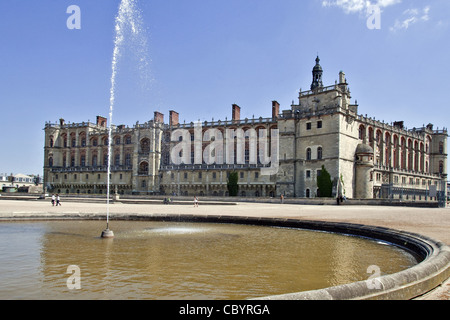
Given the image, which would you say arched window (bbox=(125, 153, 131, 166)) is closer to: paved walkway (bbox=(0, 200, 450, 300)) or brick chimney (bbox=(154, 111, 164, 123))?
brick chimney (bbox=(154, 111, 164, 123))

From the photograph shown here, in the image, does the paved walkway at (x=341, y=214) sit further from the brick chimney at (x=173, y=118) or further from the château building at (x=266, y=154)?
the brick chimney at (x=173, y=118)

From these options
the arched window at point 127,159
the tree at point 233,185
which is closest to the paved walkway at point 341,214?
the tree at point 233,185

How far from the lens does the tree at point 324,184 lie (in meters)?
47.7

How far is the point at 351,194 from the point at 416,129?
32791mm

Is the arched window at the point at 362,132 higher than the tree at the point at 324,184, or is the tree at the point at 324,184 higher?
the arched window at the point at 362,132

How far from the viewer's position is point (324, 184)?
48.0 metres

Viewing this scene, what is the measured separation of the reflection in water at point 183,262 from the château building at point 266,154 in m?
27.6

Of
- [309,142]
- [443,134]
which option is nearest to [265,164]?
[309,142]

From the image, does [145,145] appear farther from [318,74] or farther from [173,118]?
[318,74]

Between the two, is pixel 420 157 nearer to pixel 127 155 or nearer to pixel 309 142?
pixel 309 142

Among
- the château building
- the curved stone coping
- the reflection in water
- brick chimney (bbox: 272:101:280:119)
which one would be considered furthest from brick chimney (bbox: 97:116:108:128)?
the reflection in water

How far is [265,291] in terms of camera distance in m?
6.83

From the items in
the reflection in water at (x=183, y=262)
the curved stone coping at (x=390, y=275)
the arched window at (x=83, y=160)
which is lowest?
the reflection in water at (x=183, y=262)

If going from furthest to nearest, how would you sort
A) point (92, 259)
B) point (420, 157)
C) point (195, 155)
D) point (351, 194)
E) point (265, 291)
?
point (420, 157) < point (195, 155) < point (351, 194) < point (92, 259) < point (265, 291)
